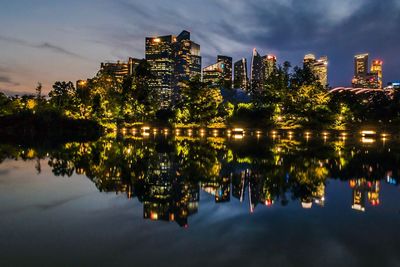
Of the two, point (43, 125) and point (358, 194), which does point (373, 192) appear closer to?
point (358, 194)

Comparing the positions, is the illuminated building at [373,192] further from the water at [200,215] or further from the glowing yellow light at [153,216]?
the glowing yellow light at [153,216]

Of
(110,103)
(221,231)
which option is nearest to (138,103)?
(110,103)

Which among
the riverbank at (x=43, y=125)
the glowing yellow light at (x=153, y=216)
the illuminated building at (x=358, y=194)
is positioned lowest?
the glowing yellow light at (x=153, y=216)

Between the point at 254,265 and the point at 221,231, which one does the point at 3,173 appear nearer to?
the point at 221,231

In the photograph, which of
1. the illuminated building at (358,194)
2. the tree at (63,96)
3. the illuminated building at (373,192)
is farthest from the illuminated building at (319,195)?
the tree at (63,96)

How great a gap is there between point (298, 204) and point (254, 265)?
14.1 feet

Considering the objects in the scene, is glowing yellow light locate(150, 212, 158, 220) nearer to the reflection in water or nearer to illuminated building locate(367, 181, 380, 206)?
the reflection in water

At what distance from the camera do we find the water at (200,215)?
5.93 metres

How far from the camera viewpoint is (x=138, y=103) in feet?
226

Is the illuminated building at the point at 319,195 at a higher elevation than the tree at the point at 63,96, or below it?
below

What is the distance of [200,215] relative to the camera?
8484mm

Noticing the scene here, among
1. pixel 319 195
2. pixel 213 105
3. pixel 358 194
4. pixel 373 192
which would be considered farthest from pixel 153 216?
Result: pixel 213 105

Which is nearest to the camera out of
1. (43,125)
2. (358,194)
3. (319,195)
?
(319,195)

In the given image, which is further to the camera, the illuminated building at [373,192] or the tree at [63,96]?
the tree at [63,96]
